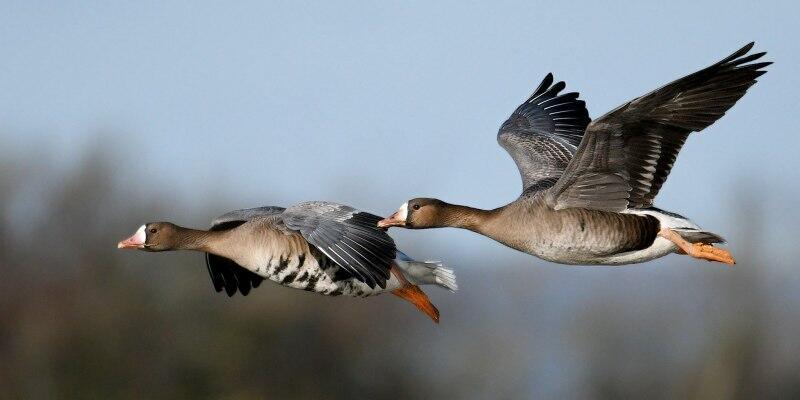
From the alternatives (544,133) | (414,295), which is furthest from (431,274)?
(544,133)

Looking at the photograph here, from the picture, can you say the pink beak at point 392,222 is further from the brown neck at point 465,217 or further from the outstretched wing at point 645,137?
the outstretched wing at point 645,137

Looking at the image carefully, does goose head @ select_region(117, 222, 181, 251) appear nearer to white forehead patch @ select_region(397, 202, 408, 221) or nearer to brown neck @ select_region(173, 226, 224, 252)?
brown neck @ select_region(173, 226, 224, 252)

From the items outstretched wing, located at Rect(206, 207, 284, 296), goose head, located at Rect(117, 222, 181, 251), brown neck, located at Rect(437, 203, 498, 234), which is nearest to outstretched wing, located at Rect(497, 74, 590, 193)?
brown neck, located at Rect(437, 203, 498, 234)

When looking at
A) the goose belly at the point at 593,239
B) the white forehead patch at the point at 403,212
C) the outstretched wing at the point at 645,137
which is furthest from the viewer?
the white forehead patch at the point at 403,212

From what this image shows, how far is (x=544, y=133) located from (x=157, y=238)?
179 inches

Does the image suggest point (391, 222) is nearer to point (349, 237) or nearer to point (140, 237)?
point (349, 237)

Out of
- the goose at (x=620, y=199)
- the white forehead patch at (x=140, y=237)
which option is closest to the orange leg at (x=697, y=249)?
the goose at (x=620, y=199)

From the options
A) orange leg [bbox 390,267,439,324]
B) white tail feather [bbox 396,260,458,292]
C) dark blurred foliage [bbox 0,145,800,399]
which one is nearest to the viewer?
orange leg [bbox 390,267,439,324]

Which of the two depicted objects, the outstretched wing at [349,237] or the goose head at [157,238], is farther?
the goose head at [157,238]

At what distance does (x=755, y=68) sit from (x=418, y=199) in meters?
3.15

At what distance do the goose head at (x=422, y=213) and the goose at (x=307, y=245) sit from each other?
0.25 meters

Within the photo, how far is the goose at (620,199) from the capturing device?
10.1 m

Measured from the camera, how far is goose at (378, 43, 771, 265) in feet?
33.1

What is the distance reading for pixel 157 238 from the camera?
38.8ft
